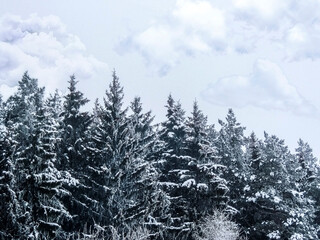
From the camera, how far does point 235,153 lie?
4200cm

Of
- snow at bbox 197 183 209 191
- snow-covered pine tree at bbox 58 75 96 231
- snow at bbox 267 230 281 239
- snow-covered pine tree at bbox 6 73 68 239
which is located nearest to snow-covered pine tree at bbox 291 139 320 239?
snow at bbox 267 230 281 239

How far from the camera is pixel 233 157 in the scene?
4231cm

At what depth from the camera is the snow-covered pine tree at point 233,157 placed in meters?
40.2

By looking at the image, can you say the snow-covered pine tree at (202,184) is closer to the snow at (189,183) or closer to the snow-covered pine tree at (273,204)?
the snow at (189,183)

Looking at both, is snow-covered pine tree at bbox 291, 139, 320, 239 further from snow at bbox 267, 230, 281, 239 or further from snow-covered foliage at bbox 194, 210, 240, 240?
snow-covered foliage at bbox 194, 210, 240, 240

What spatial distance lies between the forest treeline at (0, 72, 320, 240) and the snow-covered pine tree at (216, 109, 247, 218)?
0.13 metres

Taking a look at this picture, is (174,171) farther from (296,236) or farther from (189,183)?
(296,236)

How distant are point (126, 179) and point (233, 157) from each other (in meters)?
19.0

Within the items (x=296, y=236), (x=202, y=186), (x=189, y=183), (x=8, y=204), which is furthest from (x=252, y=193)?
(x=8, y=204)

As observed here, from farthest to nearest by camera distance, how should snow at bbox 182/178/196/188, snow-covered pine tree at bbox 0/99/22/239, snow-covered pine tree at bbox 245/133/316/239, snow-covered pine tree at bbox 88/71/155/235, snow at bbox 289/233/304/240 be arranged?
1. snow-covered pine tree at bbox 245/133/316/239
2. snow at bbox 289/233/304/240
3. snow at bbox 182/178/196/188
4. snow-covered pine tree at bbox 88/71/155/235
5. snow-covered pine tree at bbox 0/99/22/239

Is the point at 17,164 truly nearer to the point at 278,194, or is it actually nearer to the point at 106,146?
the point at 106,146

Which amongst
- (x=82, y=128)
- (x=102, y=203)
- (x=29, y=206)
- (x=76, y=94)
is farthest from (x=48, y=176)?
(x=76, y=94)

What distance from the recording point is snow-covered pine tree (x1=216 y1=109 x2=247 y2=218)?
40156 millimetres

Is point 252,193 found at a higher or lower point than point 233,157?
lower
